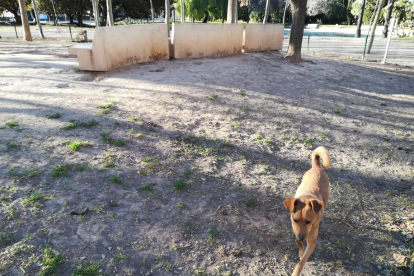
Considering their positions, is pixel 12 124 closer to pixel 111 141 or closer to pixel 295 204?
pixel 111 141

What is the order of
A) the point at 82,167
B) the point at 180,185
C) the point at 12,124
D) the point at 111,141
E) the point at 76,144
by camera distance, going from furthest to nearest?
1. the point at 12,124
2. the point at 111,141
3. the point at 76,144
4. the point at 82,167
5. the point at 180,185

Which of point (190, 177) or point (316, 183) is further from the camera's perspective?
point (190, 177)

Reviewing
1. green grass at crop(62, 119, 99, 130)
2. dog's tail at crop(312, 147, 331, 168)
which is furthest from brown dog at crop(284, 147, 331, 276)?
green grass at crop(62, 119, 99, 130)

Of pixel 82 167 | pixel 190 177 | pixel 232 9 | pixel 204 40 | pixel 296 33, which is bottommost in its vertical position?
pixel 190 177

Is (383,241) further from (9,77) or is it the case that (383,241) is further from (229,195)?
(9,77)

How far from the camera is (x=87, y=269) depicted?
9.00 feet

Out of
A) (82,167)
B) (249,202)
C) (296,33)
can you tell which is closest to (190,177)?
(249,202)

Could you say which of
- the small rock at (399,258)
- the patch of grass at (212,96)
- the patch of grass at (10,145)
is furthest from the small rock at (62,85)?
the small rock at (399,258)

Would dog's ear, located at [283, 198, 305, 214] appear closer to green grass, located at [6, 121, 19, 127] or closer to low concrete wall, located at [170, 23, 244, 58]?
green grass, located at [6, 121, 19, 127]

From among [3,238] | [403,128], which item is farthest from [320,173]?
[403,128]

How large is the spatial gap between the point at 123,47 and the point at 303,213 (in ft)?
31.7

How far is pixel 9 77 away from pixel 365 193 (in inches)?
409

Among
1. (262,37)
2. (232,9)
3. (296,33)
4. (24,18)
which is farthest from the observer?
(24,18)

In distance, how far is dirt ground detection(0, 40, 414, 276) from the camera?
304 cm
